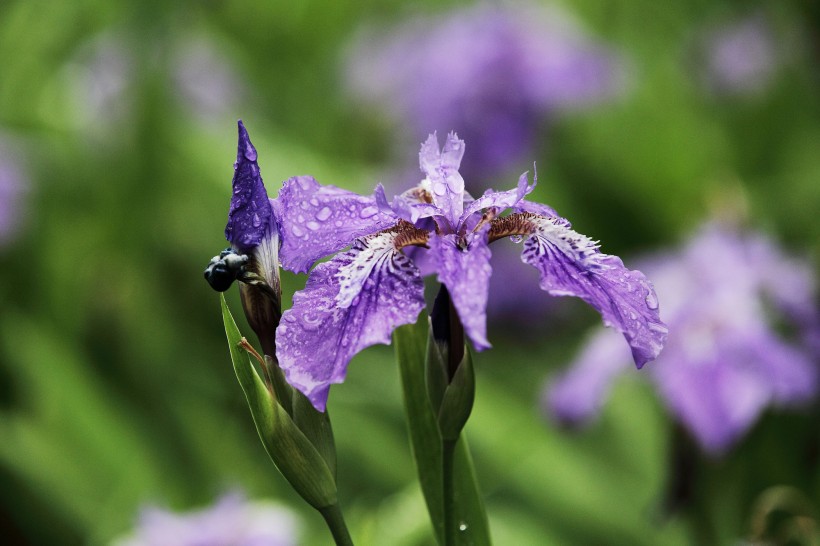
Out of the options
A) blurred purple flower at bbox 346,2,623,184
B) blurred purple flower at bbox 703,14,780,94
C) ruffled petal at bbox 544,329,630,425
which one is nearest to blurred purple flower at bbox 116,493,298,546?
ruffled petal at bbox 544,329,630,425

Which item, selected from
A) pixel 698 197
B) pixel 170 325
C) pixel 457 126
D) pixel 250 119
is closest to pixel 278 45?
pixel 250 119

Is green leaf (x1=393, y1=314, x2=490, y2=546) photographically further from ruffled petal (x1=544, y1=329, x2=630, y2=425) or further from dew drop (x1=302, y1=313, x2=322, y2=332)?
ruffled petal (x1=544, y1=329, x2=630, y2=425)

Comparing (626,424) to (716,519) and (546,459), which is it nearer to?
(546,459)

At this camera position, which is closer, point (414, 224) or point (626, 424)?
point (414, 224)

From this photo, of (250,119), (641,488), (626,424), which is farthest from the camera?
(250,119)

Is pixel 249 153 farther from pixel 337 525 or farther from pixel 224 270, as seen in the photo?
pixel 337 525

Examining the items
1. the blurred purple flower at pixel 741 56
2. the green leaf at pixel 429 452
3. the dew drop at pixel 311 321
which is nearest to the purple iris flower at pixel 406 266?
the dew drop at pixel 311 321

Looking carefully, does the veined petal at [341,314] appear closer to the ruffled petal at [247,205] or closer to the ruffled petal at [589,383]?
the ruffled petal at [247,205]
